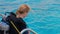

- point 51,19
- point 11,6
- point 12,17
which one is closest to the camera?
point 12,17

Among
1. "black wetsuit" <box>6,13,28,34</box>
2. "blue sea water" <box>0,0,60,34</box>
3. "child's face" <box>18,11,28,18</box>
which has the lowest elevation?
"black wetsuit" <box>6,13,28,34</box>

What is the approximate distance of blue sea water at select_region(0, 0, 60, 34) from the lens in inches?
241

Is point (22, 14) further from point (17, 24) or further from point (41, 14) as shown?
point (41, 14)

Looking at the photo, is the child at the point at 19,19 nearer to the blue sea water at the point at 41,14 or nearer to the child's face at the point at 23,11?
the child's face at the point at 23,11

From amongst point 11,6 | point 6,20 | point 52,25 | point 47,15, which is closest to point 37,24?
point 52,25

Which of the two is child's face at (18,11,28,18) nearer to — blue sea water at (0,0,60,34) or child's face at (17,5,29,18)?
child's face at (17,5,29,18)

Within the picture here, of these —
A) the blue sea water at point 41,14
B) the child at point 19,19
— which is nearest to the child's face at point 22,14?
the child at point 19,19

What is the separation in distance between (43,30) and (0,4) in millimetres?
3280

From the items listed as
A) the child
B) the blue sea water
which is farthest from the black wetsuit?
the blue sea water

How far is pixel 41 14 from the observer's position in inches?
295

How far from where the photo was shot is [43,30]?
5.98 meters

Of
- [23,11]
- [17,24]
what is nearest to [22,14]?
[23,11]

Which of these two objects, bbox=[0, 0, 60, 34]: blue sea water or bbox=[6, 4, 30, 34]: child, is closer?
bbox=[6, 4, 30, 34]: child

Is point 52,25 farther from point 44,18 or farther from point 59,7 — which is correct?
point 59,7
